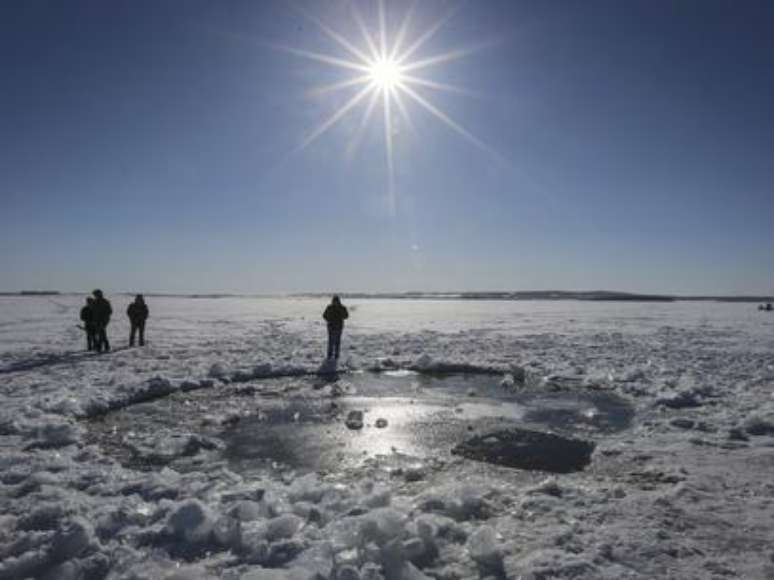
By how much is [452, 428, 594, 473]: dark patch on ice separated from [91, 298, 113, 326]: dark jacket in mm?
13725

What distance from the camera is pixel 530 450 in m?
7.75

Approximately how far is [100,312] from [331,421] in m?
11.7

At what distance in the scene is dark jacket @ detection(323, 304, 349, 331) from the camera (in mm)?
16750

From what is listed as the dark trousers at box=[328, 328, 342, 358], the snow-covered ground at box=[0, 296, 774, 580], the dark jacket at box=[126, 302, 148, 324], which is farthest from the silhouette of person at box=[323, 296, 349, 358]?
the dark jacket at box=[126, 302, 148, 324]

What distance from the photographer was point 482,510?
5.47 m

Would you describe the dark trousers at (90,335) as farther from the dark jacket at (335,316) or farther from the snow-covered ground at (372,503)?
the dark jacket at (335,316)

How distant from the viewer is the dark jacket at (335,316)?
1675 cm

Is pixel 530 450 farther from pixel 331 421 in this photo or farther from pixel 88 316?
pixel 88 316

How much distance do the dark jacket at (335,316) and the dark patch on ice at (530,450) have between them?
8588mm

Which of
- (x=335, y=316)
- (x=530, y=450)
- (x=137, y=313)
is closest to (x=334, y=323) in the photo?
(x=335, y=316)

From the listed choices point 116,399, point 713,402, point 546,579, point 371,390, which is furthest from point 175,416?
point 713,402

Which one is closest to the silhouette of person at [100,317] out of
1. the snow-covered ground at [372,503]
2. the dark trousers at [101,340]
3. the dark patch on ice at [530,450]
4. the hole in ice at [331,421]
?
the dark trousers at [101,340]

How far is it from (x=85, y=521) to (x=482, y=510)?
331cm

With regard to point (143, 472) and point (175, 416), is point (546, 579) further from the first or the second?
point (175, 416)
